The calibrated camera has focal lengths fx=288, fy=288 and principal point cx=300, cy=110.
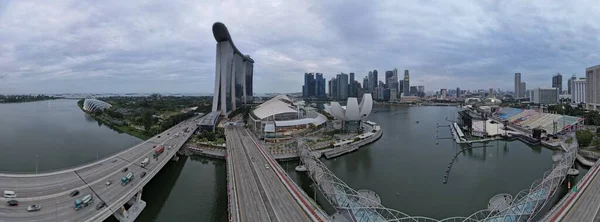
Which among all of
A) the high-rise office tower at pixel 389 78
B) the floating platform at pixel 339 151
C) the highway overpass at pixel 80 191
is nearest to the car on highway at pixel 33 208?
the highway overpass at pixel 80 191

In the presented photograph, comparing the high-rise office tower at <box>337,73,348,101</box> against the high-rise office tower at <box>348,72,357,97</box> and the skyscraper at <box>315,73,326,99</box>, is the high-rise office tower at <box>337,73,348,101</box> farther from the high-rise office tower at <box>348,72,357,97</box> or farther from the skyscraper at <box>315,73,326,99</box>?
the skyscraper at <box>315,73,326,99</box>

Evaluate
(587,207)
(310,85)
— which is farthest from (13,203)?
(310,85)

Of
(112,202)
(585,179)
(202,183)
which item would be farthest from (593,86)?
(112,202)

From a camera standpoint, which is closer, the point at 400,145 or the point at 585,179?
the point at 585,179

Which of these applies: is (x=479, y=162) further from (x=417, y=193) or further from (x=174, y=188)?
(x=174, y=188)

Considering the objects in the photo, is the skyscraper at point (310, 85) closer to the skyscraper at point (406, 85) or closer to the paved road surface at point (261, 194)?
the skyscraper at point (406, 85)

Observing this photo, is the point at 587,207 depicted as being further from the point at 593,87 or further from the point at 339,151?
the point at 593,87
